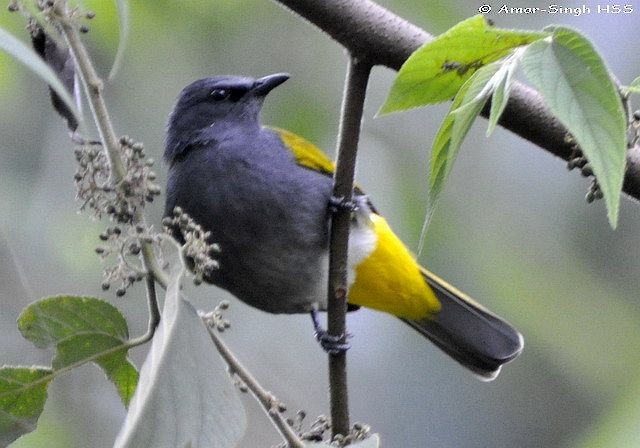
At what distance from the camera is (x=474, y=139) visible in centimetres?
394

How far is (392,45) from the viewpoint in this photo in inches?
65.1

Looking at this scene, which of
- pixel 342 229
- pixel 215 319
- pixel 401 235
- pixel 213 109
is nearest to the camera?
pixel 215 319

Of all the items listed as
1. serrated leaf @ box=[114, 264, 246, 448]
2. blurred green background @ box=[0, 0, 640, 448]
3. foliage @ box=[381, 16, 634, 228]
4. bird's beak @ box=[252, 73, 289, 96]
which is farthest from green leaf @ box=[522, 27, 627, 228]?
bird's beak @ box=[252, 73, 289, 96]

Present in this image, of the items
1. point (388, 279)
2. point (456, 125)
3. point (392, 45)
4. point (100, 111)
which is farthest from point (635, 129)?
point (388, 279)

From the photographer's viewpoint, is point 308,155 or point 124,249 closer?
point 124,249

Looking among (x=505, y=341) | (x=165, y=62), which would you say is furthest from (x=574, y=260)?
(x=165, y=62)

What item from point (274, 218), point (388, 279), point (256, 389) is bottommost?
point (388, 279)

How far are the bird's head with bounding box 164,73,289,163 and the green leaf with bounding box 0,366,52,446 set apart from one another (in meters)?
1.72

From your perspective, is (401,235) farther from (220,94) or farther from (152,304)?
(152,304)

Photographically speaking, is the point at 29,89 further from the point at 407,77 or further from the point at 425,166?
the point at 407,77

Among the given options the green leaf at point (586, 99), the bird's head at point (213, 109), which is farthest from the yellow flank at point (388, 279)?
the green leaf at point (586, 99)

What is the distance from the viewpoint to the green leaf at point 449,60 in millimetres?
1224

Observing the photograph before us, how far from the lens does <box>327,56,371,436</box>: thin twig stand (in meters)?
1.66

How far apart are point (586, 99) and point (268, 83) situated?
2048 mm
